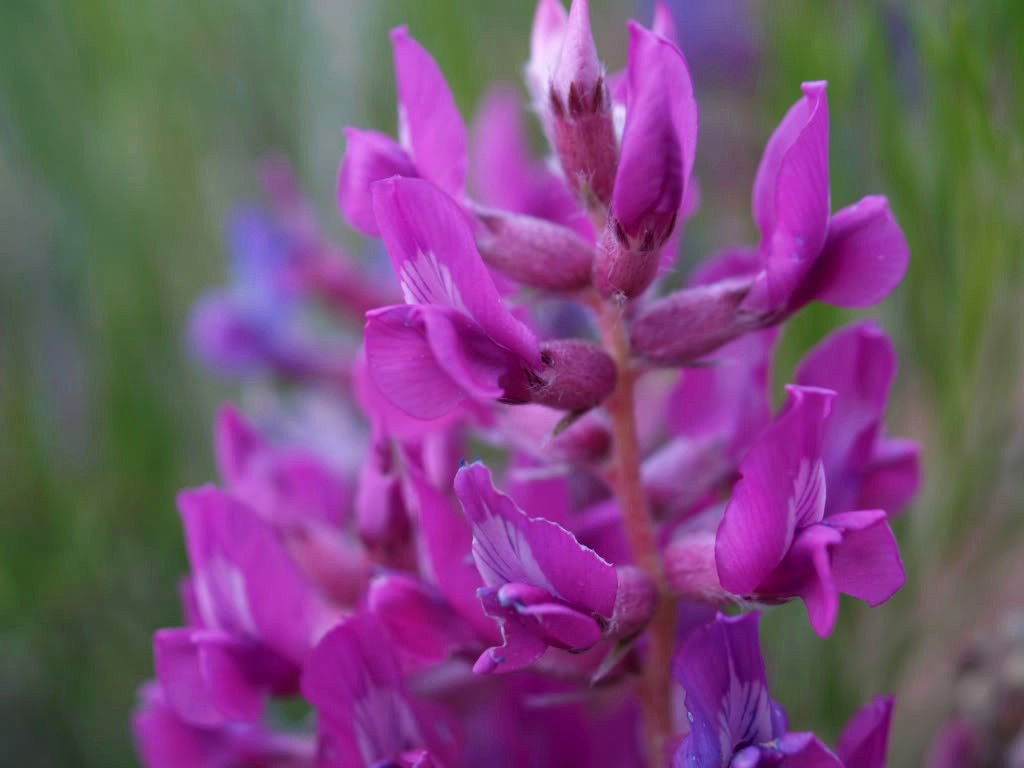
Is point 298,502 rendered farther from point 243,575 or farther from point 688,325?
point 688,325

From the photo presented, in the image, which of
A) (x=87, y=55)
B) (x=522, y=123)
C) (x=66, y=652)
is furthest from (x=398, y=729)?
(x=87, y=55)

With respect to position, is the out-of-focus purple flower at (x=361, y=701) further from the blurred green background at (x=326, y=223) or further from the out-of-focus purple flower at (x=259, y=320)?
the out-of-focus purple flower at (x=259, y=320)

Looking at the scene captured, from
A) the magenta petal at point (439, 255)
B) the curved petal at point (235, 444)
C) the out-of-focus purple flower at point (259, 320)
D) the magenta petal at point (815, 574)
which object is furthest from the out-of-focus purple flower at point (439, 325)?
the out-of-focus purple flower at point (259, 320)

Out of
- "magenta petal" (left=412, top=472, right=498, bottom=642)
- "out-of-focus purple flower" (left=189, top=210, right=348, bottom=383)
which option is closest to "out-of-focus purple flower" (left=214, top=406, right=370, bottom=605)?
"magenta petal" (left=412, top=472, right=498, bottom=642)

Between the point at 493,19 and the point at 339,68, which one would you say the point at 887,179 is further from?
the point at 339,68

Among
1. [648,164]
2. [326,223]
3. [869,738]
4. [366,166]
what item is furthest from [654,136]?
[326,223]
